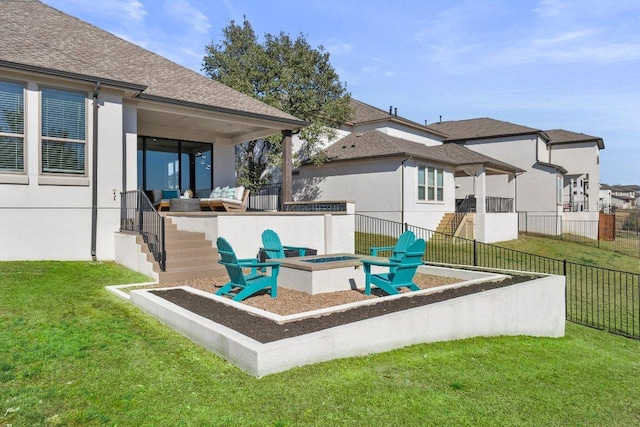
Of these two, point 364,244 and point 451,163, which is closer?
point 364,244

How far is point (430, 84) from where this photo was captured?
16062 millimetres


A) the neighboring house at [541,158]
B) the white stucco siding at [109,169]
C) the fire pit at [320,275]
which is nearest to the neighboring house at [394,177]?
the neighboring house at [541,158]

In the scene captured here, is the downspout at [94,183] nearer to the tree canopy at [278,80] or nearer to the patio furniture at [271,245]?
the patio furniture at [271,245]

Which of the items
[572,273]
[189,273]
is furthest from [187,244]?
[572,273]

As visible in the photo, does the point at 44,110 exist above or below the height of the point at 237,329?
above

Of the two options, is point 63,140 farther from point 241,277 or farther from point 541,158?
point 541,158

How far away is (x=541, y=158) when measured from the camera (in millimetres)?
34875

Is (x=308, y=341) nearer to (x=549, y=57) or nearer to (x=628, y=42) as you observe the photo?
(x=628, y=42)

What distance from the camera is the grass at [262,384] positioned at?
3.70 metres

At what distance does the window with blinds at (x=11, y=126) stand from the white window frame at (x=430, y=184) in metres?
17.3

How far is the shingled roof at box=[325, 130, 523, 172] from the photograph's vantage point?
73.5 ft

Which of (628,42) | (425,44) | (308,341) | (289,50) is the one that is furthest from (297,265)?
(289,50)

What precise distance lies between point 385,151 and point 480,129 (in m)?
16.9

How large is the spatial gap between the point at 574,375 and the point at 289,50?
20264 mm
